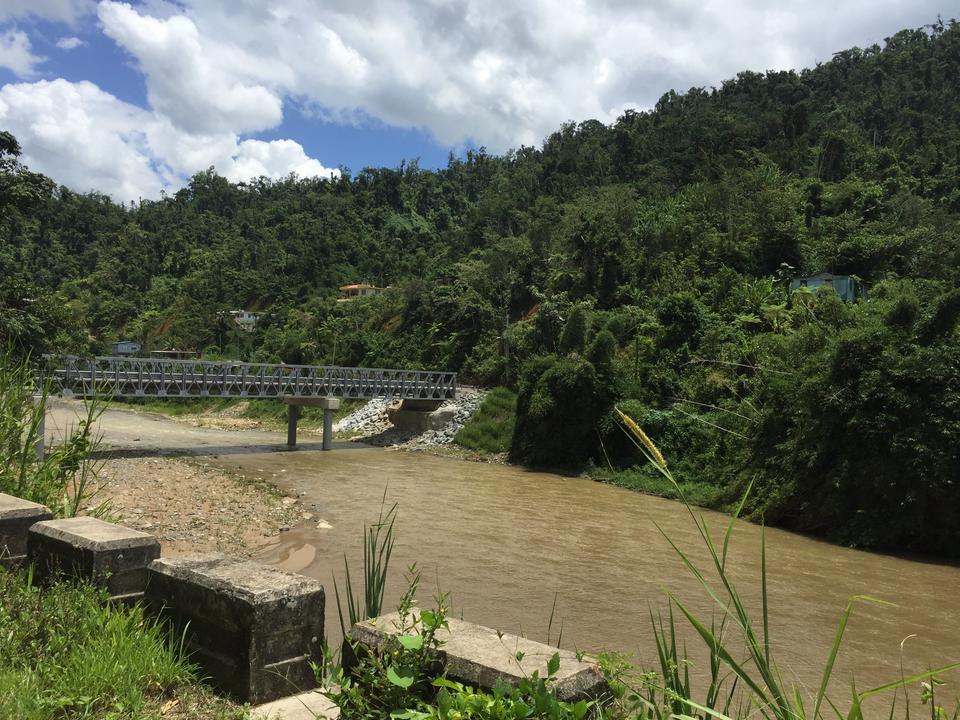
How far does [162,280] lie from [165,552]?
6601 centimetres

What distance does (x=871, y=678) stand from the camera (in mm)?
8258

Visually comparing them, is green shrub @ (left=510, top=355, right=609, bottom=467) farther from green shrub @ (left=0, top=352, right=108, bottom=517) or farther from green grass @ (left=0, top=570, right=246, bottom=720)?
green grass @ (left=0, top=570, right=246, bottom=720)

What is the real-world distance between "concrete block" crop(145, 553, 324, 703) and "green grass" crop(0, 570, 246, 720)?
0.10m

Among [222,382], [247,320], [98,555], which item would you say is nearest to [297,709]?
[98,555]

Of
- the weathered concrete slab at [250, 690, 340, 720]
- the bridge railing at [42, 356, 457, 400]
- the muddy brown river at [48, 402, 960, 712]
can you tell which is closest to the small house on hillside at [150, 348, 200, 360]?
the bridge railing at [42, 356, 457, 400]

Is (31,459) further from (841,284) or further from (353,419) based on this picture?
(353,419)

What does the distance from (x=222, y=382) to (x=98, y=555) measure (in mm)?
25664

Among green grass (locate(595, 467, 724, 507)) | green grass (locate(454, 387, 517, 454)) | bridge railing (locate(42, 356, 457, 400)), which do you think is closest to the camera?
green grass (locate(595, 467, 724, 507))

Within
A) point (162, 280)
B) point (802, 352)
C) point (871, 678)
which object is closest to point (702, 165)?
point (802, 352)

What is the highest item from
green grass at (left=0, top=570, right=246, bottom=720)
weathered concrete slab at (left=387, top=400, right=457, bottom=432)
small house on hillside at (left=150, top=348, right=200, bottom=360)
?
small house on hillside at (left=150, top=348, right=200, bottom=360)

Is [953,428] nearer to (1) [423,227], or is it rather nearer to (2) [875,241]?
(2) [875,241]

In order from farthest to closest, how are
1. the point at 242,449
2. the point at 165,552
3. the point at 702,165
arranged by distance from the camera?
the point at 702,165, the point at 242,449, the point at 165,552

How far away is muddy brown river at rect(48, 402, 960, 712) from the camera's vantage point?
30.5ft

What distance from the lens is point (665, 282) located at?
1336 inches
